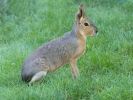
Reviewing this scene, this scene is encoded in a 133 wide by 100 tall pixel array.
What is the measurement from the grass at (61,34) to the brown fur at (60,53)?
17 cm

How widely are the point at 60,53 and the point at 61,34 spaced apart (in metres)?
2.03

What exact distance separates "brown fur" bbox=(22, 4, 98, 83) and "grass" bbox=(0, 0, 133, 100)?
0.17m

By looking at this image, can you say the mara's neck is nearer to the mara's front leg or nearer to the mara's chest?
the mara's chest

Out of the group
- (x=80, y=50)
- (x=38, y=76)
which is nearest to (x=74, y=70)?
(x=80, y=50)

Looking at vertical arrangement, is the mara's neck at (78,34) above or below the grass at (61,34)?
above

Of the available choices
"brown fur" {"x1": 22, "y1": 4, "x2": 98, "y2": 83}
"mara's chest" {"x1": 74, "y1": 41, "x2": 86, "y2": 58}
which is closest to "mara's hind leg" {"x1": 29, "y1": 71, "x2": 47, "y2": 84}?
"brown fur" {"x1": 22, "y1": 4, "x2": 98, "y2": 83}

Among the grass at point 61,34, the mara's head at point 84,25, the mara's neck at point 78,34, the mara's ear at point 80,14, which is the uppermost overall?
the mara's ear at point 80,14

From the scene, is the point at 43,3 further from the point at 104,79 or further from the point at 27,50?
the point at 104,79

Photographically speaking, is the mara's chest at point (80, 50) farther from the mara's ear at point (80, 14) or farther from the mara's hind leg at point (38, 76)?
the mara's hind leg at point (38, 76)

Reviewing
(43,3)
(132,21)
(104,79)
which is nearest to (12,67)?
(104,79)

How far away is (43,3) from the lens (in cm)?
876

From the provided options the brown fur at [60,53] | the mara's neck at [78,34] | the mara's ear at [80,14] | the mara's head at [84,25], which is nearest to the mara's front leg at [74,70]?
the brown fur at [60,53]

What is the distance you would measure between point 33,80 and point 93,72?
38.2 inches

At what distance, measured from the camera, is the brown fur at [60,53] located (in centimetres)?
479
